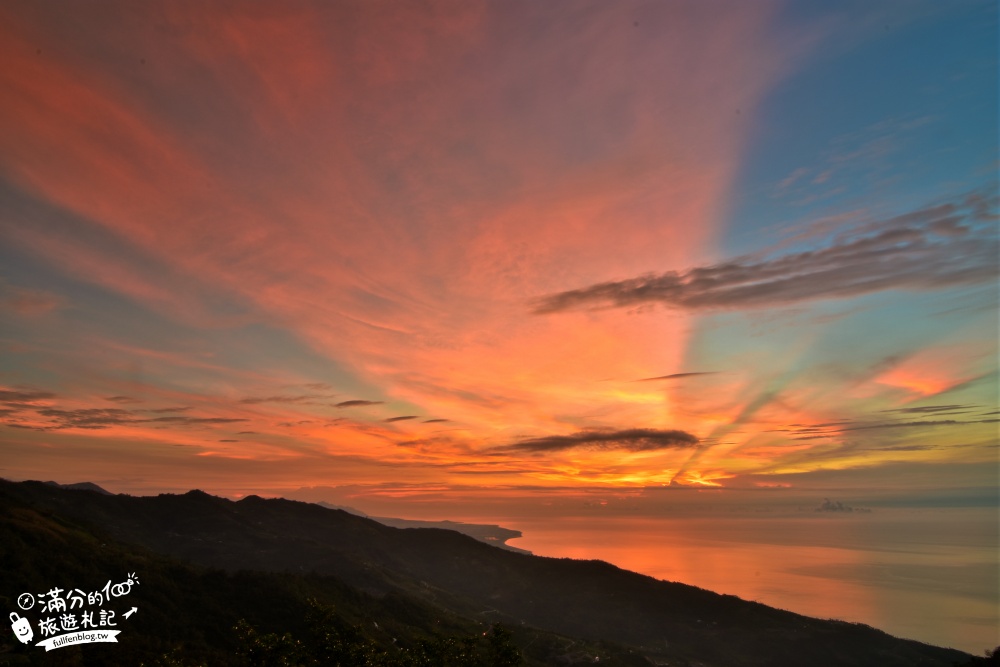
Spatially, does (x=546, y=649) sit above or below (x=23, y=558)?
below

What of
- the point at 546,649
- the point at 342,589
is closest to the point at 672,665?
the point at 546,649

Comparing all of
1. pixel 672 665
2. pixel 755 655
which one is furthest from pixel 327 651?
pixel 755 655

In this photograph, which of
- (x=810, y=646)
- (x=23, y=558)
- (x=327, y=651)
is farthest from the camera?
(x=810, y=646)

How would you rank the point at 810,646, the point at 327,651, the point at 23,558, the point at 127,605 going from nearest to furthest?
the point at 327,651 < the point at 23,558 < the point at 127,605 < the point at 810,646

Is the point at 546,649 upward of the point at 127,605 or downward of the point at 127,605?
downward

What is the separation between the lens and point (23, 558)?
278ft

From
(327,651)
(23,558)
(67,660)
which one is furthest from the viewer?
(23,558)

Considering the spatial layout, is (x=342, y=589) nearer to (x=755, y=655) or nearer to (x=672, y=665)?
(x=672, y=665)

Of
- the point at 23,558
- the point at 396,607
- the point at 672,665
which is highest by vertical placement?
the point at 23,558

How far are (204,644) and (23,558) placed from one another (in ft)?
103

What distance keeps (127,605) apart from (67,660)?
3855cm

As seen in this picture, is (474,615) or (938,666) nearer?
(938,666)

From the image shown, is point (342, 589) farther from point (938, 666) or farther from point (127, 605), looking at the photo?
point (938, 666)

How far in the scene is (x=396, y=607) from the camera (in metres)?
156
